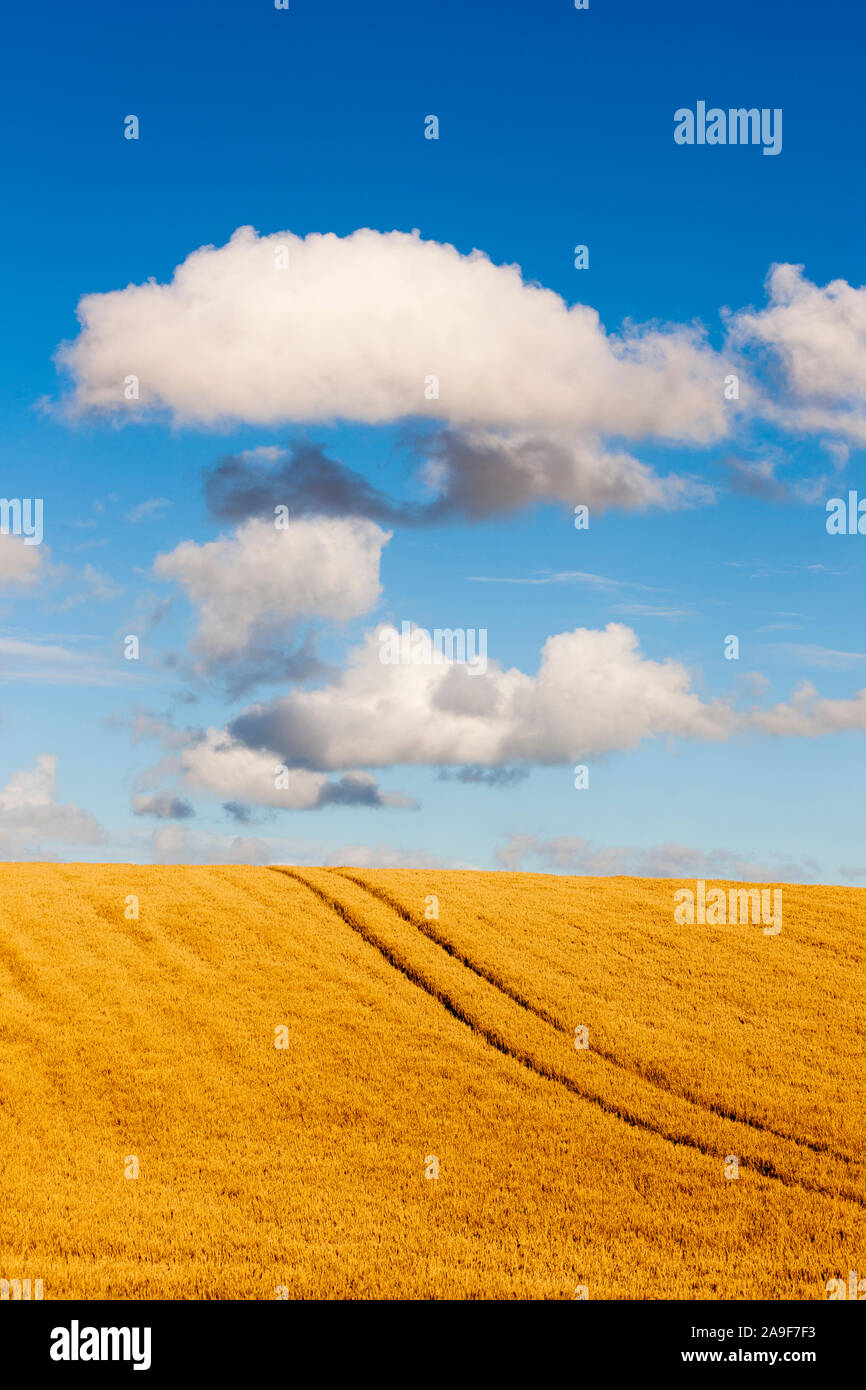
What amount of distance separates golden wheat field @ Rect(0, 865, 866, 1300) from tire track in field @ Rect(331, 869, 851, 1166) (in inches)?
3.6

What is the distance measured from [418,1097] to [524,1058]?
3654 mm

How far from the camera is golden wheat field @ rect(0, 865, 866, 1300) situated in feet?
54.7

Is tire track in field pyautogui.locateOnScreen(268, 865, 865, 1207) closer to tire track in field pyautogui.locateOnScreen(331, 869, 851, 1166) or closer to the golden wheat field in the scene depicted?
the golden wheat field

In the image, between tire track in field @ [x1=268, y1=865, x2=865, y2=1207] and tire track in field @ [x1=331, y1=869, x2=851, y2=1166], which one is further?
tire track in field @ [x1=331, y1=869, x2=851, y2=1166]

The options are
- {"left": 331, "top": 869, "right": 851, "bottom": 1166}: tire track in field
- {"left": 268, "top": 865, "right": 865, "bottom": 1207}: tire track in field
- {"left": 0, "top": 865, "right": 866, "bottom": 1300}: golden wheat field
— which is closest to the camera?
{"left": 0, "top": 865, "right": 866, "bottom": 1300}: golden wheat field

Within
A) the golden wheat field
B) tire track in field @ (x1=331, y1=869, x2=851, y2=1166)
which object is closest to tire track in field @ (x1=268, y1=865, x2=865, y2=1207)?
the golden wheat field

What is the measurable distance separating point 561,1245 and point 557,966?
15.1 metres

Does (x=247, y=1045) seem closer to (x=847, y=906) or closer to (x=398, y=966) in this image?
(x=398, y=966)

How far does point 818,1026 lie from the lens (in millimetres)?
28656

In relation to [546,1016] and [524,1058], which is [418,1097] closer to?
[524,1058]

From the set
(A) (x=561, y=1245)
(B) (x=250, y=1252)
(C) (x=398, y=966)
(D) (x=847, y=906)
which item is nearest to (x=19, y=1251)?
(B) (x=250, y=1252)

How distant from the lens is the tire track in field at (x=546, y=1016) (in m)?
22.0

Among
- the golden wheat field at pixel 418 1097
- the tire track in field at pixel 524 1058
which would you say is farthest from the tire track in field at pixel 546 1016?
the tire track in field at pixel 524 1058

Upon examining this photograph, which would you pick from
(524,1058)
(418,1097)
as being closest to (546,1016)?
(524,1058)
